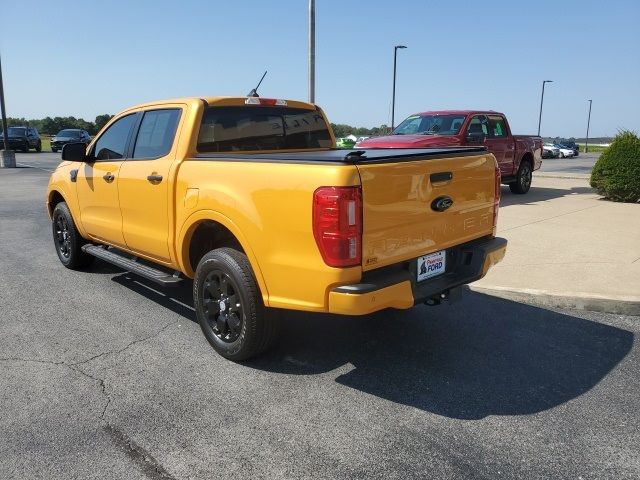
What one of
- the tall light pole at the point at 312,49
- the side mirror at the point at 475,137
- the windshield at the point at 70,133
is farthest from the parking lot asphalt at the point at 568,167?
the windshield at the point at 70,133

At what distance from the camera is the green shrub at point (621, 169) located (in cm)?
1146

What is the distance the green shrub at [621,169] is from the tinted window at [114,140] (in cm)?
1065

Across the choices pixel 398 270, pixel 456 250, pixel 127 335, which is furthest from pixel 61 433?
pixel 456 250

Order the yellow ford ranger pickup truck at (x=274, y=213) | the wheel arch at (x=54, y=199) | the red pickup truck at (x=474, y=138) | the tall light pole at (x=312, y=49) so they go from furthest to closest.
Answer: the tall light pole at (x=312, y=49), the red pickup truck at (x=474, y=138), the wheel arch at (x=54, y=199), the yellow ford ranger pickup truck at (x=274, y=213)

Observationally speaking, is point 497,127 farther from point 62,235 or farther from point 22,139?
point 22,139

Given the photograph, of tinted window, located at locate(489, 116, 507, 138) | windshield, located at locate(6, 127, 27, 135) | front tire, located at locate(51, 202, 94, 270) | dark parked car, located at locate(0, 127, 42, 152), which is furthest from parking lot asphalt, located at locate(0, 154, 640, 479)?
windshield, located at locate(6, 127, 27, 135)

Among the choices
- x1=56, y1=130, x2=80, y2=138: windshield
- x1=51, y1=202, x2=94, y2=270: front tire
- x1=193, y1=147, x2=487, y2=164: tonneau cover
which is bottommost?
x1=51, y1=202, x2=94, y2=270: front tire

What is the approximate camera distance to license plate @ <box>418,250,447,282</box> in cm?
357

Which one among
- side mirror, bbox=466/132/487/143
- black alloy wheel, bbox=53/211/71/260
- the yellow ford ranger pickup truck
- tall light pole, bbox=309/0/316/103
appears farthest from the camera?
tall light pole, bbox=309/0/316/103

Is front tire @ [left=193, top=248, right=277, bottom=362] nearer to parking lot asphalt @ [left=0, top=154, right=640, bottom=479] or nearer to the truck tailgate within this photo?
parking lot asphalt @ [left=0, top=154, right=640, bottom=479]

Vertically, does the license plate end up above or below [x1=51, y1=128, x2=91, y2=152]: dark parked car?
below

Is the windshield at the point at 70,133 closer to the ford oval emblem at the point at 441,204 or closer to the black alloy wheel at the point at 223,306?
the black alloy wheel at the point at 223,306

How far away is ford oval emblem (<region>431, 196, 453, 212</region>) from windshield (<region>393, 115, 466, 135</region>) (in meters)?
8.28

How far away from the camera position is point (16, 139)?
32.2 m
